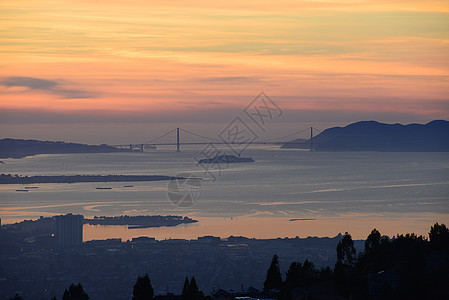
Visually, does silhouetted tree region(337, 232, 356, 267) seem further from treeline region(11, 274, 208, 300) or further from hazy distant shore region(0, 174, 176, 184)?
hazy distant shore region(0, 174, 176, 184)

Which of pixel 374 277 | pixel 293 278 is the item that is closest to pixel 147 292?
pixel 293 278

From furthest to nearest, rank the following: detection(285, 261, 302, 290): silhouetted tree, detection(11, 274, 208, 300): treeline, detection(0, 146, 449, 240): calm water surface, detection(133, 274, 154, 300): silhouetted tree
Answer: detection(0, 146, 449, 240): calm water surface → detection(285, 261, 302, 290): silhouetted tree → detection(133, 274, 154, 300): silhouetted tree → detection(11, 274, 208, 300): treeline

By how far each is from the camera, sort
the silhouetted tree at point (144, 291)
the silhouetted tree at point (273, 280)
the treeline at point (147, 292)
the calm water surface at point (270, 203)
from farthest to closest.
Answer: the calm water surface at point (270, 203)
the silhouetted tree at point (273, 280)
the silhouetted tree at point (144, 291)
the treeline at point (147, 292)

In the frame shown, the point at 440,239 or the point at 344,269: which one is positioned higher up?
the point at 440,239

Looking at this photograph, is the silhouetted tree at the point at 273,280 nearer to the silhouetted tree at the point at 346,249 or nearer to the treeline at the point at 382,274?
the treeline at the point at 382,274

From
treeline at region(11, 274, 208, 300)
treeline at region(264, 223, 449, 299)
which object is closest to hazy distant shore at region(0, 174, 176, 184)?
treeline at region(11, 274, 208, 300)

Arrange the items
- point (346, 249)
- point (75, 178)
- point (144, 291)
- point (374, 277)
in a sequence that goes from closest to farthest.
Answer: point (374, 277) < point (144, 291) < point (346, 249) < point (75, 178)

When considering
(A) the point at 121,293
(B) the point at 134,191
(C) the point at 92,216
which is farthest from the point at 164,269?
(B) the point at 134,191

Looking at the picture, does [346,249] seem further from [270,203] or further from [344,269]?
[270,203]

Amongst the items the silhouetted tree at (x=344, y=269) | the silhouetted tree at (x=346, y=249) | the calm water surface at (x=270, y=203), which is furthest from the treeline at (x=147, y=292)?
the calm water surface at (x=270, y=203)
